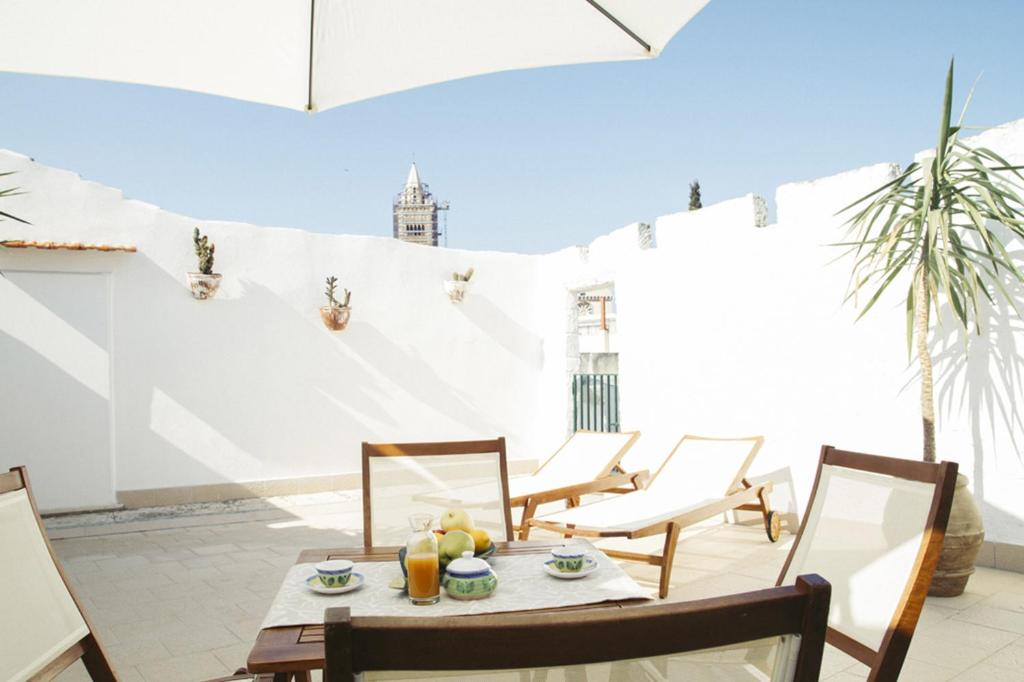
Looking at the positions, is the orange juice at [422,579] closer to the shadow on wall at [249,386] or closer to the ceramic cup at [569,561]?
the ceramic cup at [569,561]

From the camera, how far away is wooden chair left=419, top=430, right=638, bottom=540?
4.61 metres

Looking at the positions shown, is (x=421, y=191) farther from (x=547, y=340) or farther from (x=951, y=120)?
(x=951, y=120)

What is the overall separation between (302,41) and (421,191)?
6933 cm

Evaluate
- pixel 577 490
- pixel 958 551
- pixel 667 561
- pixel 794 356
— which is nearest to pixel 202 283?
pixel 577 490

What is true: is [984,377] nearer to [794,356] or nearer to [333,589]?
[794,356]

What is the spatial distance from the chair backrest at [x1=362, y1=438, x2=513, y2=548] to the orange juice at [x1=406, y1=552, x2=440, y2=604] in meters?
0.78

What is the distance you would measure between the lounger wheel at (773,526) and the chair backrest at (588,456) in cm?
105

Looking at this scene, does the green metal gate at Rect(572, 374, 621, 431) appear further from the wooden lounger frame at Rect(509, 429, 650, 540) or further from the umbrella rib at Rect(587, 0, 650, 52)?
the umbrella rib at Rect(587, 0, 650, 52)

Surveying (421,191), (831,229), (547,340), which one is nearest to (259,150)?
(547,340)

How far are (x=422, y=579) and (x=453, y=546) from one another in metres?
0.19

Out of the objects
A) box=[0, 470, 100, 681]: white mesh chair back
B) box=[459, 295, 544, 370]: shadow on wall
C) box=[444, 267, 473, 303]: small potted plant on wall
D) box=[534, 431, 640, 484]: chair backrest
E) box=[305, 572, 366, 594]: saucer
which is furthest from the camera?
box=[459, 295, 544, 370]: shadow on wall

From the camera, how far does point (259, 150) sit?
26719 millimetres

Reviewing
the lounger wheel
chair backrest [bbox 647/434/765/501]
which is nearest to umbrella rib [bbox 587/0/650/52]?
chair backrest [bbox 647/434/765/501]

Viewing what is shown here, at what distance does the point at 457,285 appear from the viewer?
7797 millimetres
